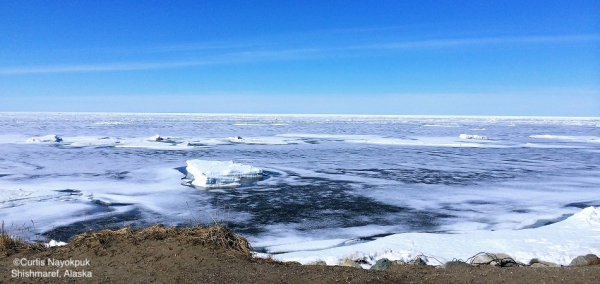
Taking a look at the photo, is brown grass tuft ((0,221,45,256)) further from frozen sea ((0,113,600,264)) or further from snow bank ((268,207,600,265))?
snow bank ((268,207,600,265))

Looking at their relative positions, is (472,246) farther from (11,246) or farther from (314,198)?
(11,246)

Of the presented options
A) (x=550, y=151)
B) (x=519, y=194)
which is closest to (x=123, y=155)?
(x=519, y=194)

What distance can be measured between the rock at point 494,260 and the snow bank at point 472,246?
1.19 ft

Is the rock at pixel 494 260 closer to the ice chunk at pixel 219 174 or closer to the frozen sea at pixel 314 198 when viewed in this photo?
the frozen sea at pixel 314 198

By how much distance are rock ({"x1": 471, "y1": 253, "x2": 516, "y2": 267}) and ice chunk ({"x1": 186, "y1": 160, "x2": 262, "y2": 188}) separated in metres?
7.63

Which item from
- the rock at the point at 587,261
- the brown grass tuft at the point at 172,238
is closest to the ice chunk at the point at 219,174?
the brown grass tuft at the point at 172,238

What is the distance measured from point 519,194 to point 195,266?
935 centimetres

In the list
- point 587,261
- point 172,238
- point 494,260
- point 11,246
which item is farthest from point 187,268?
point 587,261

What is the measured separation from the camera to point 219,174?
41.6 feet

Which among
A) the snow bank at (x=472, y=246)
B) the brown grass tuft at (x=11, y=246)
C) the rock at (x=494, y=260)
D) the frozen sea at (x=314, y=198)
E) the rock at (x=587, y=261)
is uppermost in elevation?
the brown grass tuft at (x=11, y=246)

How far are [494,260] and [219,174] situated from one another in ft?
28.2

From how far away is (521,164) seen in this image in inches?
683

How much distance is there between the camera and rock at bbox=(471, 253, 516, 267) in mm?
5591

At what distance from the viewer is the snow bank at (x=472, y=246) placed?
6328 millimetres
